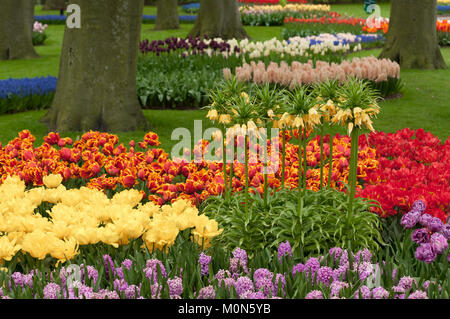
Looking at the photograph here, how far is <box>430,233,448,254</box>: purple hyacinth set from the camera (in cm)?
339

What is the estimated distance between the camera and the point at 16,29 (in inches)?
714

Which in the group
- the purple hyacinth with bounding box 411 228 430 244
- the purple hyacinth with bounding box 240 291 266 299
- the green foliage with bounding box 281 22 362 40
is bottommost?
the purple hyacinth with bounding box 240 291 266 299

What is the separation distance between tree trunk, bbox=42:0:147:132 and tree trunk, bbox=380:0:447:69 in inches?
320

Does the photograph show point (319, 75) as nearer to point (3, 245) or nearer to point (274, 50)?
point (274, 50)

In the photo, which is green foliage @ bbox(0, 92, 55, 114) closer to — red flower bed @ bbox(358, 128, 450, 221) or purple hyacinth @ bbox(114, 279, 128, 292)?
red flower bed @ bbox(358, 128, 450, 221)

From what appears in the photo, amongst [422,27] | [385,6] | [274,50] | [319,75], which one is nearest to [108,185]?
[319,75]

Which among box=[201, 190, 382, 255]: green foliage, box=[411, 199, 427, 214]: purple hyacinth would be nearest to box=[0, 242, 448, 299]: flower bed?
box=[201, 190, 382, 255]: green foliage

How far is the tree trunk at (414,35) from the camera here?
14547 millimetres

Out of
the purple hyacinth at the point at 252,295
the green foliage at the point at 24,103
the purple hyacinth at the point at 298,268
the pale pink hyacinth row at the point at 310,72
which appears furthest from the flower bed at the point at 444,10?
the purple hyacinth at the point at 252,295

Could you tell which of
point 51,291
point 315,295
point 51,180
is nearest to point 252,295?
point 315,295

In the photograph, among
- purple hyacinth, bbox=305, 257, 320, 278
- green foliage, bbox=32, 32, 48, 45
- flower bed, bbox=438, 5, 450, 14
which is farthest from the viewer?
flower bed, bbox=438, 5, 450, 14

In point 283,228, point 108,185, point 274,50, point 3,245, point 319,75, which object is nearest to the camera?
point 3,245

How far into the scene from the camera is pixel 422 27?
1462 cm

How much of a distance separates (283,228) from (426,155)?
2.54 metres
